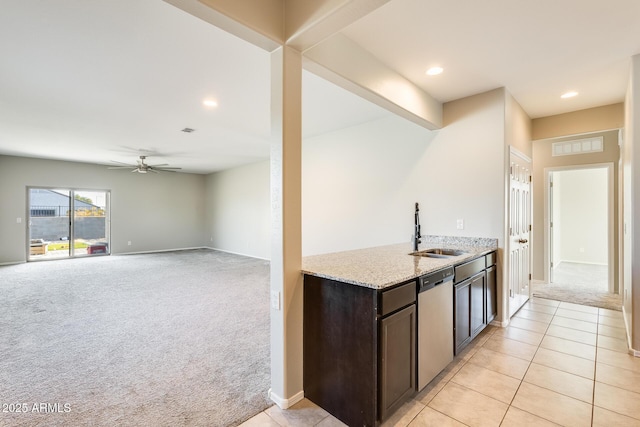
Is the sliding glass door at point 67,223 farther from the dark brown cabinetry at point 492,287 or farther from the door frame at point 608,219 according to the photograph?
the door frame at point 608,219

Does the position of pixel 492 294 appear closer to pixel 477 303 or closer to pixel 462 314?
pixel 477 303

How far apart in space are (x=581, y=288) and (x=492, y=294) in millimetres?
3043

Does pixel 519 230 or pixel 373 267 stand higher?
pixel 519 230

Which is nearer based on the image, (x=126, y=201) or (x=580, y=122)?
(x=580, y=122)

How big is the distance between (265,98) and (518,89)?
2.98 meters

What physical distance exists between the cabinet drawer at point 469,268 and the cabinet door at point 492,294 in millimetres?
262

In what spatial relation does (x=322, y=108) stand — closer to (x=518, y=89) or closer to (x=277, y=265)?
(x=518, y=89)

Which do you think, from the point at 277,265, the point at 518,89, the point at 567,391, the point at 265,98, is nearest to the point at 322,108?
the point at 265,98

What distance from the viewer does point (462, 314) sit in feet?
8.39

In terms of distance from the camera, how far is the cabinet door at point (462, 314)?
2454 millimetres

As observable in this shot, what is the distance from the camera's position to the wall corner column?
197 cm

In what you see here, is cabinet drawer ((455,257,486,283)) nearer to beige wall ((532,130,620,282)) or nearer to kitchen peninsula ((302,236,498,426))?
kitchen peninsula ((302,236,498,426))

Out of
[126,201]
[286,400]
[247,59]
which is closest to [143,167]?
[126,201]

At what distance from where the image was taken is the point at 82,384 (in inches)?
88.5
